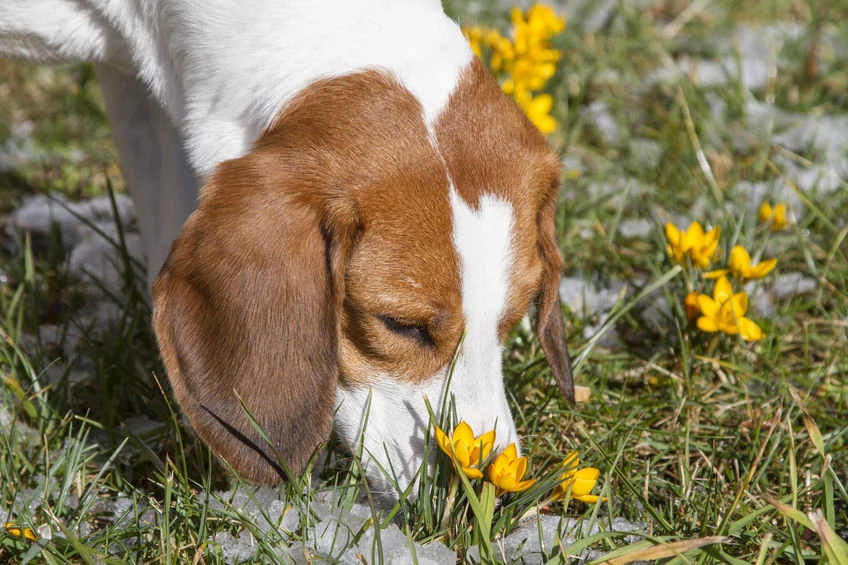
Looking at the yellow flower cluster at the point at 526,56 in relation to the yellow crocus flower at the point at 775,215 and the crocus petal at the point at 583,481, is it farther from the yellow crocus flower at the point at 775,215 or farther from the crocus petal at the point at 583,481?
the crocus petal at the point at 583,481

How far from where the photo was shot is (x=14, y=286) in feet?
12.5

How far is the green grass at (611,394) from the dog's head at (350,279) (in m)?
0.19

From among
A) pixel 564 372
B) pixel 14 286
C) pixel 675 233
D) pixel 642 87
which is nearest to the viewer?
pixel 564 372

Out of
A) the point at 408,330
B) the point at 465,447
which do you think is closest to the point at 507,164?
the point at 408,330

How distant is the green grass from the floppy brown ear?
0.43 ft

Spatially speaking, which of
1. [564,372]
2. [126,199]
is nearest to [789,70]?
[564,372]

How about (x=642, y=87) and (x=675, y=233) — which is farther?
(x=642, y=87)

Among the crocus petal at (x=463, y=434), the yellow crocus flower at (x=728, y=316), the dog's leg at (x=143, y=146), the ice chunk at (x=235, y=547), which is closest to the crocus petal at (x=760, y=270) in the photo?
the yellow crocus flower at (x=728, y=316)

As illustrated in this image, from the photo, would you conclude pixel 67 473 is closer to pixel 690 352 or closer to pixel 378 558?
pixel 378 558

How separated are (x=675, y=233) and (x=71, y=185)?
273 cm

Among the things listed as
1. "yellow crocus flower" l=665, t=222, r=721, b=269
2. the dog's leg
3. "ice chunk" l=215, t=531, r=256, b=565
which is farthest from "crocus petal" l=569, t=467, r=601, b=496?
the dog's leg

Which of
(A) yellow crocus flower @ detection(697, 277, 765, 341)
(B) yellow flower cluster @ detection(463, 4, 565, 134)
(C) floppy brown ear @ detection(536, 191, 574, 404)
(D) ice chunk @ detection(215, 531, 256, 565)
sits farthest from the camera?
(B) yellow flower cluster @ detection(463, 4, 565, 134)

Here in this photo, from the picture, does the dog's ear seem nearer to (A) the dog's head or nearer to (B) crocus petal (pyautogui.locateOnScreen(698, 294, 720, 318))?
(A) the dog's head

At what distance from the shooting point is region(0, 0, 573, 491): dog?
2.39 metres
